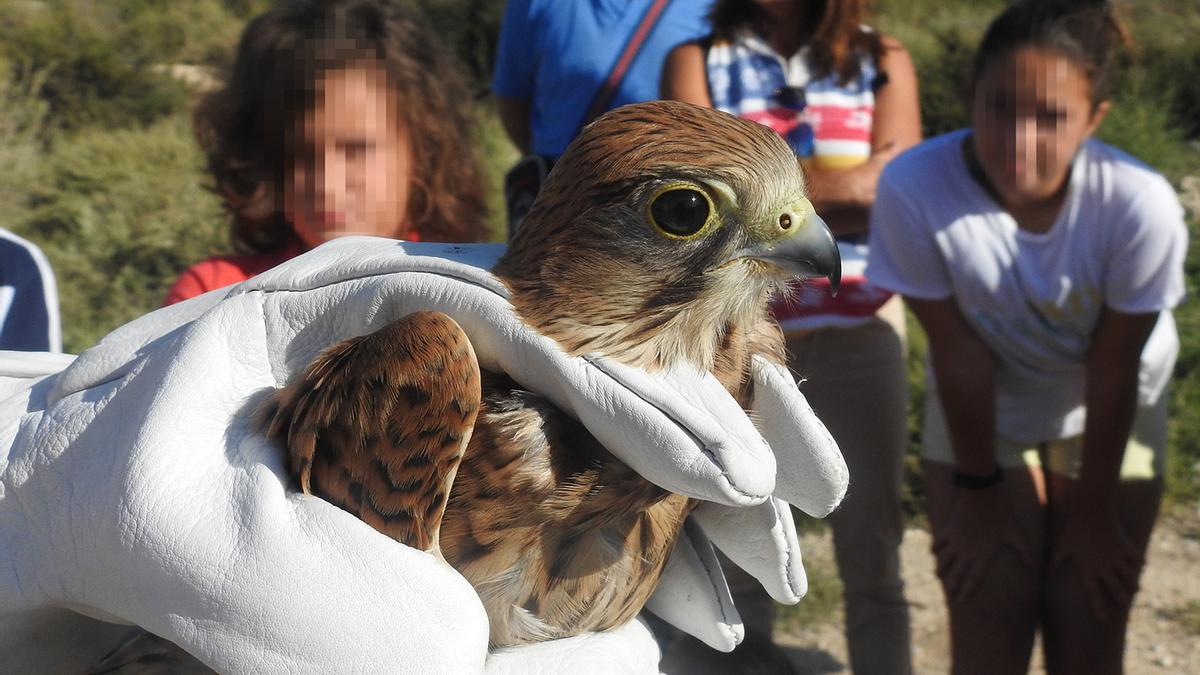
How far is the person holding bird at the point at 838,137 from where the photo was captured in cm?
320

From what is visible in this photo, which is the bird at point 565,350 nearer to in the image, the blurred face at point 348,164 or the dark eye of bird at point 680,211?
the dark eye of bird at point 680,211

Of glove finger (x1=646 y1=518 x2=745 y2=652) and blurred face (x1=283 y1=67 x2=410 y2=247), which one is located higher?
blurred face (x1=283 y1=67 x2=410 y2=247)

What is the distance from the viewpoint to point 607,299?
A: 1246 mm

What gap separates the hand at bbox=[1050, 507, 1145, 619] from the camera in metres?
3.30

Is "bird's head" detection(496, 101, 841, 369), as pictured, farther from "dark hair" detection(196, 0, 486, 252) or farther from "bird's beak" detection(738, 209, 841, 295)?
"dark hair" detection(196, 0, 486, 252)

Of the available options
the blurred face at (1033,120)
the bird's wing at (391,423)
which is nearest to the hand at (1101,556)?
the blurred face at (1033,120)

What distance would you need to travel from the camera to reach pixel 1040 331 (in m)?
3.28

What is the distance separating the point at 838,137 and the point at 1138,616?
3759 millimetres

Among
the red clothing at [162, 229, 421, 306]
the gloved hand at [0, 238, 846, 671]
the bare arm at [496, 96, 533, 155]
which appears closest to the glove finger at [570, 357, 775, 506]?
the gloved hand at [0, 238, 846, 671]

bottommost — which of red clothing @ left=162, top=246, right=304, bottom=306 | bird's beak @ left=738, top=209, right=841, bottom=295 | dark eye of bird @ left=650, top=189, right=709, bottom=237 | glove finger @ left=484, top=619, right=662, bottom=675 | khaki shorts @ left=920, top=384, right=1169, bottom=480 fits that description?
khaki shorts @ left=920, top=384, right=1169, bottom=480

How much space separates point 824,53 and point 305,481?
96.8 inches

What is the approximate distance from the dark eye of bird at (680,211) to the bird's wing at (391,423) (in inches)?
10.1

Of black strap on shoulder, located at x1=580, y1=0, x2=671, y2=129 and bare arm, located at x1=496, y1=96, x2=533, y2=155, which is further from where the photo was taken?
bare arm, located at x1=496, y1=96, x2=533, y2=155

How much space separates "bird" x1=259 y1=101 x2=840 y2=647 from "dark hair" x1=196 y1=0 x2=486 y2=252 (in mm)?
1309
